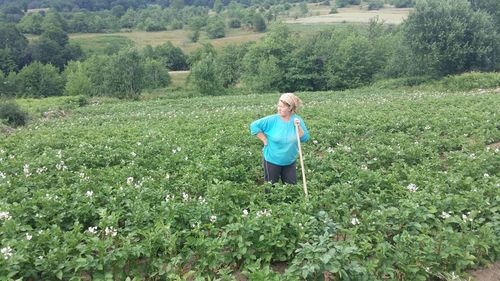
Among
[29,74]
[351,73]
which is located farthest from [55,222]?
[29,74]

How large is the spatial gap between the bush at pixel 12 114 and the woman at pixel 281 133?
25.4 m

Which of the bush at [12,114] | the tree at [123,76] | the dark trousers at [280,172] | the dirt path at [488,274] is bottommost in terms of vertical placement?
the tree at [123,76]

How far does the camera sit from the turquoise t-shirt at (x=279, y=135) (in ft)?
25.4

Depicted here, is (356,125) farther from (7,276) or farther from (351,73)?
(351,73)

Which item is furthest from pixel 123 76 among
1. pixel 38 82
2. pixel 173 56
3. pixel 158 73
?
pixel 173 56

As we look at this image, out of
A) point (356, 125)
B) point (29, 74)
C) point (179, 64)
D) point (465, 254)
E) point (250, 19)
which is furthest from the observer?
point (250, 19)

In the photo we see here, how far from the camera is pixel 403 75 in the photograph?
2138 inches

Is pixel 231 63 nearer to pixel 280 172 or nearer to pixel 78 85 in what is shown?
pixel 78 85

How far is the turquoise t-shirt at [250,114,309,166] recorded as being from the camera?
7.73 m

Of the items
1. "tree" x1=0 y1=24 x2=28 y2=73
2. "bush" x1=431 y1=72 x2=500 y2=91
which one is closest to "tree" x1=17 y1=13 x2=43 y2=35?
"tree" x1=0 y1=24 x2=28 y2=73

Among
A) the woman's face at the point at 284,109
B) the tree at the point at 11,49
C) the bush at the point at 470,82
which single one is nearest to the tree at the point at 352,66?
the bush at the point at 470,82

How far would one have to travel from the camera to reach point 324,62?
64.0 m

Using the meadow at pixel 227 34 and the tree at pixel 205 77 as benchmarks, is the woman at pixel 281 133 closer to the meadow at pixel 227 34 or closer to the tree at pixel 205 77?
the tree at pixel 205 77

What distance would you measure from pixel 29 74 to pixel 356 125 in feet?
255
